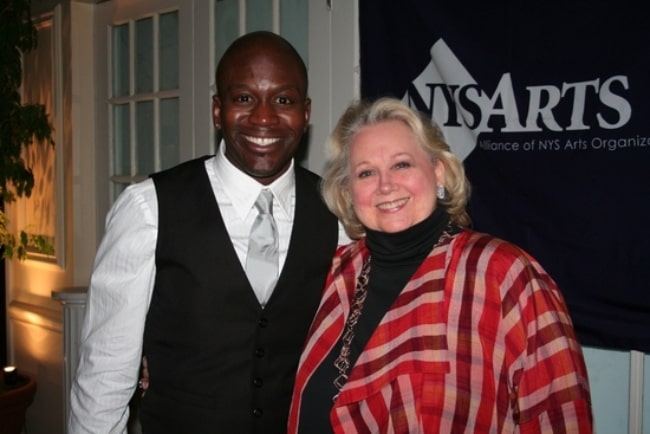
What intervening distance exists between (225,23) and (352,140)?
1.58m

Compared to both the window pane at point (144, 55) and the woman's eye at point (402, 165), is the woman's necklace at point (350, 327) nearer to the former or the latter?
the woman's eye at point (402, 165)

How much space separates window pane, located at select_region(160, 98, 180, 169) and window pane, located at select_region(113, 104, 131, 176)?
1.22 ft

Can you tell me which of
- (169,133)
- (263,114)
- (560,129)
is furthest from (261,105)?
(169,133)

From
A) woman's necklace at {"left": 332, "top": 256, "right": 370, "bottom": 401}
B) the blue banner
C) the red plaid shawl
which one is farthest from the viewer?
the blue banner

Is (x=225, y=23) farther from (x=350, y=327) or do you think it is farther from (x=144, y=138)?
(x=350, y=327)

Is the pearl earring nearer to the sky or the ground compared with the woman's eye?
nearer to the ground

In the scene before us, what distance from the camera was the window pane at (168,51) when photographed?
3.25m

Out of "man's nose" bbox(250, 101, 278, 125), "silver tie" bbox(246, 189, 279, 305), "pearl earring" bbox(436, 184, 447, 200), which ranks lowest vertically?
"silver tie" bbox(246, 189, 279, 305)

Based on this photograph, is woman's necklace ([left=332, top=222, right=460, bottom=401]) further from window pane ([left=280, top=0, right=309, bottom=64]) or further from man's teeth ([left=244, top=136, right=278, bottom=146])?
window pane ([left=280, top=0, right=309, bottom=64])

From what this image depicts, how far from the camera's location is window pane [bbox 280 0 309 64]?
8.80ft

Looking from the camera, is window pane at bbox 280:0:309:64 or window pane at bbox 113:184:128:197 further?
Result: window pane at bbox 113:184:128:197

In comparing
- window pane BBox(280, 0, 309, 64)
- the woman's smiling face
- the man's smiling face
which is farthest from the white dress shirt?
window pane BBox(280, 0, 309, 64)

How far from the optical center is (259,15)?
2.85 m

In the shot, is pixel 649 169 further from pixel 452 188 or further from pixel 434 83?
pixel 434 83
